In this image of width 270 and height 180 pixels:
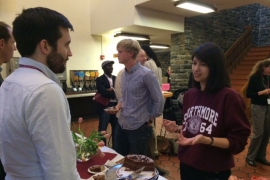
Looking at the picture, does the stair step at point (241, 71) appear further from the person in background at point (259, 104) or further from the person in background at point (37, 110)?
the person in background at point (37, 110)

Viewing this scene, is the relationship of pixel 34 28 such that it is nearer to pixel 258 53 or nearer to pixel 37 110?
pixel 37 110

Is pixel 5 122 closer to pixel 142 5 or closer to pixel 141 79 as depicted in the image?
pixel 141 79

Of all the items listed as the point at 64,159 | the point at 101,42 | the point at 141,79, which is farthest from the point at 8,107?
the point at 101,42

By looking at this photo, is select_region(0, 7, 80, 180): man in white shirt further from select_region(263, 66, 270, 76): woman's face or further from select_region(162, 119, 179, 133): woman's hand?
select_region(263, 66, 270, 76): woman's face

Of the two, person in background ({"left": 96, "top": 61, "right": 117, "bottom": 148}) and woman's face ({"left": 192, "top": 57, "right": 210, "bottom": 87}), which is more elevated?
woman's face ({"left": 192, "top": 57, "right": 210, "bottom": 87})

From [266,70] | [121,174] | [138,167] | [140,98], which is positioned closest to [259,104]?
[266,70]

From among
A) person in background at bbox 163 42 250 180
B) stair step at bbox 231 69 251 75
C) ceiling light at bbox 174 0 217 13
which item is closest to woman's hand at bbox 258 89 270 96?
person in background at bbox 163 42 250 180

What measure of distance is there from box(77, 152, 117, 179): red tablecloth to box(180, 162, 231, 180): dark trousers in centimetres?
58

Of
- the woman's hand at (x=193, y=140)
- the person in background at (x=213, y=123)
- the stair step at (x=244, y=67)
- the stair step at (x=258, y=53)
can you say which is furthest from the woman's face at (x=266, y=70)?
the stair step at (x=258, y=53)

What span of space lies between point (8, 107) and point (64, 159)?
0.26 meters

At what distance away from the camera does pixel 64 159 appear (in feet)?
2.30

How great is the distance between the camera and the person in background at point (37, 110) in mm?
671

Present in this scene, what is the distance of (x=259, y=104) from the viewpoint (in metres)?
3.08

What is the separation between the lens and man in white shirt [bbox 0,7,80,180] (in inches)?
26.4
